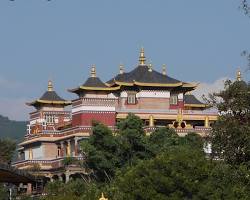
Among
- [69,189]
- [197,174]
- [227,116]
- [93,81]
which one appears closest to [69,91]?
[93,81]

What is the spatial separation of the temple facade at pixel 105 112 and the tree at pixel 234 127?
50.6 metres

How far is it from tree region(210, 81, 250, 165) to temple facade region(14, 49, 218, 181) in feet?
166

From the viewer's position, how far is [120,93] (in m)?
90.2

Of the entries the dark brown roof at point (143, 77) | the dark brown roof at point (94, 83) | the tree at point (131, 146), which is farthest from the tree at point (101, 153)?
the dark brown roof at point (143, 77)

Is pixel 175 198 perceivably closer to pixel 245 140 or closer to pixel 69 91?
pixel 245 140

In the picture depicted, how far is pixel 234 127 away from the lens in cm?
3055

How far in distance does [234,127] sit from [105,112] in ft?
182

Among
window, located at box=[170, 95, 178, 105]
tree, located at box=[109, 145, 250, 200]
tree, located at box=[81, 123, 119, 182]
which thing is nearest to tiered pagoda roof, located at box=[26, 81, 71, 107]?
window, located at box=[170, 95, 178, 105]

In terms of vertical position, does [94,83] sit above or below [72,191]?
above

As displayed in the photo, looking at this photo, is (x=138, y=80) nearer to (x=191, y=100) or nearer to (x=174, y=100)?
(x=174, y=100)

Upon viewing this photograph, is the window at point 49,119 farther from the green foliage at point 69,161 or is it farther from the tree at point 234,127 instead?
the tree at point 234,127

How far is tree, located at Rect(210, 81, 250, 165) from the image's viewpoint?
30391 mm

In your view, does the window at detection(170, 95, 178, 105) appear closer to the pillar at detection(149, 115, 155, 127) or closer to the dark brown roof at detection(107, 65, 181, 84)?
the dark brown roof at detection(107, 65, 181, 84)

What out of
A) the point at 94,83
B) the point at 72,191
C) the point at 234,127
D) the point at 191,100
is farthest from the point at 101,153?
the point at 234,127
